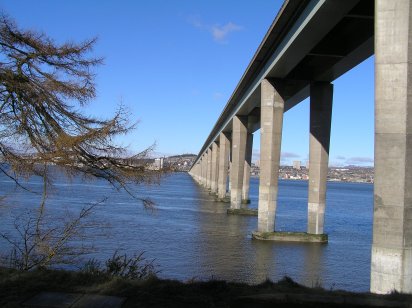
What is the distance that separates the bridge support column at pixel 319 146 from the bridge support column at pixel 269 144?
6.94 ft

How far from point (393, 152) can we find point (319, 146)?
17.6 m

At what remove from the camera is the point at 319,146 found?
30641mm

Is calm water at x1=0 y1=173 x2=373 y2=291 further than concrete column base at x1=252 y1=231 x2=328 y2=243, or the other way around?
concrete column base at x1=252 y1=231 x2=328 y2=243

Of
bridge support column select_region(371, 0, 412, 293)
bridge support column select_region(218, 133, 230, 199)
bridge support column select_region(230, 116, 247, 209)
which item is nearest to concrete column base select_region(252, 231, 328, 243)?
bridge support column select_region(371, 0, 412, 293)

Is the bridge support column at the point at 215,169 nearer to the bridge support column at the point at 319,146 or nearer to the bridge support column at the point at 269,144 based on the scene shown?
the bridge support column at the point at 269,144

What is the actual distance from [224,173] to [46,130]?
60.2 meters

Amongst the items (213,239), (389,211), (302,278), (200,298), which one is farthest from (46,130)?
(213,239)

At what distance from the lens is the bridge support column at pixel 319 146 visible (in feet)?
99.6

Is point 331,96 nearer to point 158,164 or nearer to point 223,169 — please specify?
point 158,164

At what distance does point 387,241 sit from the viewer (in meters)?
13.2

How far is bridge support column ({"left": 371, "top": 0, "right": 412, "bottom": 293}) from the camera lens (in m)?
13.0

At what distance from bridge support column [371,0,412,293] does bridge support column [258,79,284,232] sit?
696 inches

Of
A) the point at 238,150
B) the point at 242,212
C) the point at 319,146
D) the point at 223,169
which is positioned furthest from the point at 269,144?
the point at 223,169

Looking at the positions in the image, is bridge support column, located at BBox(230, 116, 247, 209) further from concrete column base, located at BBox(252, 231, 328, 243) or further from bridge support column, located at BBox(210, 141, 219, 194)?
bridge support column, located at BBox(210, 141, 219, 194)
